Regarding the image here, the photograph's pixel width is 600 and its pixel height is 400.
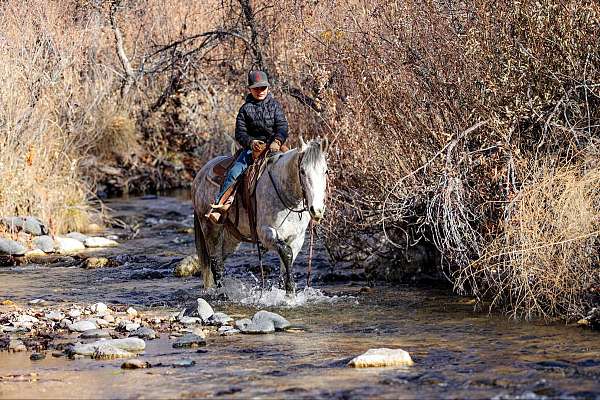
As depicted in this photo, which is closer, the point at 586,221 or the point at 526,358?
the point at 526,358

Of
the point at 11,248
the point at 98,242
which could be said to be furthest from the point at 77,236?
the point at 11,248

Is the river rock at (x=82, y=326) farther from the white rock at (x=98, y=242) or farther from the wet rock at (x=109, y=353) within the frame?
the white rock at (x=98, y=242)

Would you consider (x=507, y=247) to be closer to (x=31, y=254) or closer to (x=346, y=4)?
(x=346, y=4)

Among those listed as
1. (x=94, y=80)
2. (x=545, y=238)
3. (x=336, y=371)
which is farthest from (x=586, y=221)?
(x=94, y=80)

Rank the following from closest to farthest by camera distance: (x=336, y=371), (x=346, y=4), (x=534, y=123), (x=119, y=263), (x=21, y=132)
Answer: (x=336, y=371) → (x=534, y=123) → (x=346, y=4) → (x=119, y=263) → (x=21, y=132)

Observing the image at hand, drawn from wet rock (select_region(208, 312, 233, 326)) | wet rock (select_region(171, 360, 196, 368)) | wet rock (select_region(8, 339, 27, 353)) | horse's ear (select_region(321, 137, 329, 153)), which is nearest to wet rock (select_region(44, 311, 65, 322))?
wet rock (select_region(8, 339, 27, 353))

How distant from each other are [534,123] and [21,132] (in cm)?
1012

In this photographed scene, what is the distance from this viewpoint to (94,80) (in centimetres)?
2297

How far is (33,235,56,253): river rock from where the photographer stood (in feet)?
54.5

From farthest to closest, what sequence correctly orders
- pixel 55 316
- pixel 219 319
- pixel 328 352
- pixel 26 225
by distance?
pixel 26 225
pixel 55 316
pixel 219 319
pixel 328 352

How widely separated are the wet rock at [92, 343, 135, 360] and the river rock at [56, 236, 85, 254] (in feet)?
27.2

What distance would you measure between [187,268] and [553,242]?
6.36 metres

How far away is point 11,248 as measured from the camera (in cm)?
1595

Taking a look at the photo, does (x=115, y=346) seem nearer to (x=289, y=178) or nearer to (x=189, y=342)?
(x=189, y=342)
